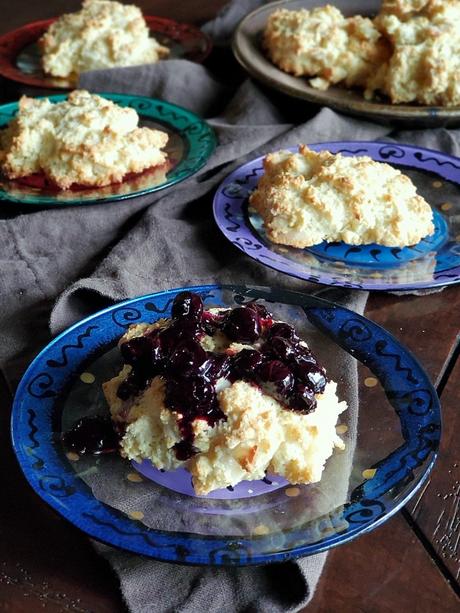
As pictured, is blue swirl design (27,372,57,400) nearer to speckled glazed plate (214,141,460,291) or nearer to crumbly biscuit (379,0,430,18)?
speckled glazed plate (214,141,460,291)

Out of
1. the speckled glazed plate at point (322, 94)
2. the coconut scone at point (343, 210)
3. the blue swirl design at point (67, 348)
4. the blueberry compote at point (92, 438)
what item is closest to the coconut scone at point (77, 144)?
the coconut scone at point (343, 210)

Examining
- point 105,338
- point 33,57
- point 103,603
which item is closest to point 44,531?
point 103,603

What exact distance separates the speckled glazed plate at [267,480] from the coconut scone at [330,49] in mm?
1041

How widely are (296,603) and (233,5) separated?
230cm

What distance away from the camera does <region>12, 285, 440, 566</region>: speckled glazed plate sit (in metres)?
0.96

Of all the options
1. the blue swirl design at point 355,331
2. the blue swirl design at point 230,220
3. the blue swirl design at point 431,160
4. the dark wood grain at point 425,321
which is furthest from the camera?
the blue swirl design at point 431,160

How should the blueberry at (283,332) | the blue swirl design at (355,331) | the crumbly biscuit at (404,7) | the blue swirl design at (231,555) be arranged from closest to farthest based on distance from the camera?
the blue swirl design at (231,555), the blueberry at (283,332), the blue swirl design at (355,331), the crumbly biscuit at (404,7)

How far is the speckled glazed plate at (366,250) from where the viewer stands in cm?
150

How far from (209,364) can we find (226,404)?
0.06 metres

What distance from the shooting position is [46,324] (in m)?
1.44

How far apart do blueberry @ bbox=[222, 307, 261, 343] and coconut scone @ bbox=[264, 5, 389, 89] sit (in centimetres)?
120

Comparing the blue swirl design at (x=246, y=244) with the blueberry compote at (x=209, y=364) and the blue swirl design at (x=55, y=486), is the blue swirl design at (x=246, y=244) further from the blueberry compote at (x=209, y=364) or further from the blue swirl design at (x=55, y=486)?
the blue swirl design at (x=55, y=486)

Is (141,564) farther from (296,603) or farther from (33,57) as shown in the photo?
(33,57)

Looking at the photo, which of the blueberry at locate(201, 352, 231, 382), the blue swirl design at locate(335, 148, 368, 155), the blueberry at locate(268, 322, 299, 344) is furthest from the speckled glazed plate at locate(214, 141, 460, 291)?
the blueberry at locate(201, 352, 231, 382)
